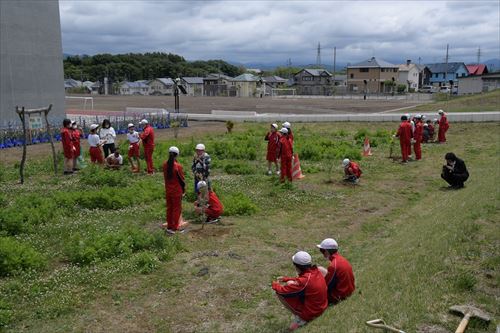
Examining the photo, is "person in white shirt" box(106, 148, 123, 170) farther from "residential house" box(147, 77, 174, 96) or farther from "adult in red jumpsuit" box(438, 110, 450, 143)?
"residential house" box(147, 77, 174, 96)

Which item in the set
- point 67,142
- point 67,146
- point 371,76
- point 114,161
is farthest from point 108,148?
point 371,76

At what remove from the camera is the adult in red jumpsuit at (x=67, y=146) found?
16328 mm

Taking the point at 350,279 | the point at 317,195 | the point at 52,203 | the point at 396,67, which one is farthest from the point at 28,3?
the point at 396,67

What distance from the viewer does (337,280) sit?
6.85 metres

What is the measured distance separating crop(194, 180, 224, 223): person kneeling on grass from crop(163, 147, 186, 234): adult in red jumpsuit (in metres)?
0.70

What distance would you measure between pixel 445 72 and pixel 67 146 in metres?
115

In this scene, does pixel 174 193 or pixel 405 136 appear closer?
pixel 174 193

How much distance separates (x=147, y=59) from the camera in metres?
153

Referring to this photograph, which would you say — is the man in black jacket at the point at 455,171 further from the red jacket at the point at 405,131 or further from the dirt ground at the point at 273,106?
the dirt ground at the point at 273,106

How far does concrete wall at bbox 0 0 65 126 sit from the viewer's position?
2728 centimetres

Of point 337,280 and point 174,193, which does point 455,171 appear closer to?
point 174,193

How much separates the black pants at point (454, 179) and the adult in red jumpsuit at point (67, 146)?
12.5 meters

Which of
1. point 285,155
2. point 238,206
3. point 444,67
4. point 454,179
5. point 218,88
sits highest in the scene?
point 444,67

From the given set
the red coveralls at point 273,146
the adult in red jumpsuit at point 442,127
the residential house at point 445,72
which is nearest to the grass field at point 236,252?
the red coveralls at point 273,146
